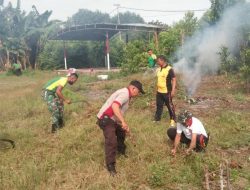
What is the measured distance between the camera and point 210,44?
1553 centimetres

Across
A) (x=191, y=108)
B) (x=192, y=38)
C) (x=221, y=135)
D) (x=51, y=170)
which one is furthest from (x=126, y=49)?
(x=51, y=170)

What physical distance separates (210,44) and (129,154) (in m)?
10.2

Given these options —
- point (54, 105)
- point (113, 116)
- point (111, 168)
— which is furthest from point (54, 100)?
point (111, 168)

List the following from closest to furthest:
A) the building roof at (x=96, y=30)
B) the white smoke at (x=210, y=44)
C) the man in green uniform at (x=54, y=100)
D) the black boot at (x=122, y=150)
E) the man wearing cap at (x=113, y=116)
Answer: the man wearing cap at (x=113, y=116) < the black boot at (x=122, y=150) < the man in green uniform at (x=54, y=100) < the white smoke at (x=210, y=44) < the building roof at (x=96, y=30)

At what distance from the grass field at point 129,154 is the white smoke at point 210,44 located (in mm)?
3224

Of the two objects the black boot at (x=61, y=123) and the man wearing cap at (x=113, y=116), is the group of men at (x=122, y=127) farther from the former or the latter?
Answer: the black boot at (x=61, y=123)

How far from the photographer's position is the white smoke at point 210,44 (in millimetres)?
13945

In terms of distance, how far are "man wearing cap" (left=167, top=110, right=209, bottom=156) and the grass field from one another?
199 mm

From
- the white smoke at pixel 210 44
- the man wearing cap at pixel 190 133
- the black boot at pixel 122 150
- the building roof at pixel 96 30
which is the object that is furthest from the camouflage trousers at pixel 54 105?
the building roof at pixel 96 30

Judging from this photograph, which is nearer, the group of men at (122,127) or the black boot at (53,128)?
the group of men at (122,127)

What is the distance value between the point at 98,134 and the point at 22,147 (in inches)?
60.9

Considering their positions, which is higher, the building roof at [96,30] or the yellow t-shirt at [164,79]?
the building roof at [96,30]

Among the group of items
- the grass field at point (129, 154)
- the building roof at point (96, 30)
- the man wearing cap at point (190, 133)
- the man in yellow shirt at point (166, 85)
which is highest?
the building roof at point (96, 30)

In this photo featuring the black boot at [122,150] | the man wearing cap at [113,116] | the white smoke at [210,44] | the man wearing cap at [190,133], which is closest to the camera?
the man wearing cap at [113,116]
